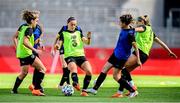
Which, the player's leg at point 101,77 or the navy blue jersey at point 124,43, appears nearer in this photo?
the navy blue jersey at point 124,43

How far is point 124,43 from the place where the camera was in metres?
18.0

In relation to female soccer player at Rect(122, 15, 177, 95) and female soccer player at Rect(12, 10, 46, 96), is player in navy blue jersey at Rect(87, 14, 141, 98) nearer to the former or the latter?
female soccer player at Rect(122, 15, 177, 95)

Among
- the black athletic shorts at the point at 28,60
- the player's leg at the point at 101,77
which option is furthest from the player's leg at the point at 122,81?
the black athletic shorts at the point at 28,60

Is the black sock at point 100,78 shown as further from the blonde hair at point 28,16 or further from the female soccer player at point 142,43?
the blonde hair at point 28,16

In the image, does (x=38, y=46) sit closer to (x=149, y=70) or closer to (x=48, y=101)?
(x=48, y=101)

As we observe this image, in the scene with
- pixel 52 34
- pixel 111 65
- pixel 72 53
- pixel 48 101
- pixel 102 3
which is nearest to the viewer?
pixel 48 101

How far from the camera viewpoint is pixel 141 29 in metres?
18.8

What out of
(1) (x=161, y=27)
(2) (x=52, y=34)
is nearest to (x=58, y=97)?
(2) (x=52, y=34)

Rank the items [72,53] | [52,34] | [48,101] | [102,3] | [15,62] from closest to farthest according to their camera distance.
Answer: [48,101] < [72,53] < [15,62] < [52,34] < [102,3]

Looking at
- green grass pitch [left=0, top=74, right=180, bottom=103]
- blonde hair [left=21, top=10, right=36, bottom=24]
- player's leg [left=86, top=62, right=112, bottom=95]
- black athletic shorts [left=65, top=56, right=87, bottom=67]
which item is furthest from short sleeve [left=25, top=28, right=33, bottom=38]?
player's leg [left=86, top=62, right=112, bottom=95]

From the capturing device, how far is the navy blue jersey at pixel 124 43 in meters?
17.9

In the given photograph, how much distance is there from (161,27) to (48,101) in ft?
68.8

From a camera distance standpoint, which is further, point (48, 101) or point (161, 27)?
point (161, 27)

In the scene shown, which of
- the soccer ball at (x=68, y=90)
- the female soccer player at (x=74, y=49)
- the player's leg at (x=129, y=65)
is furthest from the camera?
the female soccer player at (x=74, y=49)
